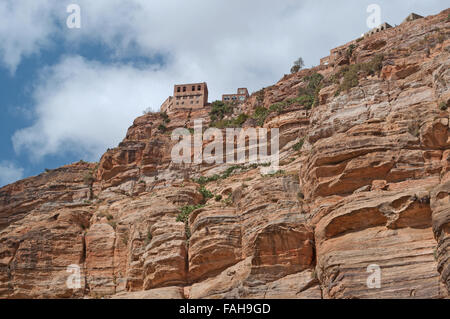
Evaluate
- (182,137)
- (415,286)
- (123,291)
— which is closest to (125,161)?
(182,137)

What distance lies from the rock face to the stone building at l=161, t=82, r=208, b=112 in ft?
76.9

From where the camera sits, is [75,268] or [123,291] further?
[75,268]

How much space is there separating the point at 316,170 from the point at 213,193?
1363 centimetres

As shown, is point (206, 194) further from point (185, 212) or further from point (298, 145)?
point (298, 145)

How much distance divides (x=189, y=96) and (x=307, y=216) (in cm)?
4547

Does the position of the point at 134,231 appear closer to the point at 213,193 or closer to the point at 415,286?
the point at 213,193

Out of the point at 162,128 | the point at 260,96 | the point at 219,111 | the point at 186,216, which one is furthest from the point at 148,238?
the point at 219,111

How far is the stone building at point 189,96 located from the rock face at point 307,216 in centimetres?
2344

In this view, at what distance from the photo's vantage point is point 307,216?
29.0m

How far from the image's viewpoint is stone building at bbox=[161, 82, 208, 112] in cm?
7150

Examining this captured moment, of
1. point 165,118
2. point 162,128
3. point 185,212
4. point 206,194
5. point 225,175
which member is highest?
point 165,118

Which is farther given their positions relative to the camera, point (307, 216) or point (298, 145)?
point (298, 145)
